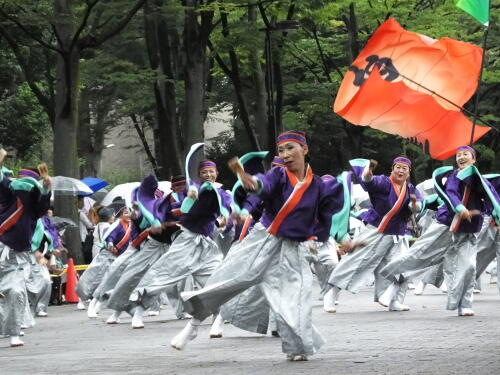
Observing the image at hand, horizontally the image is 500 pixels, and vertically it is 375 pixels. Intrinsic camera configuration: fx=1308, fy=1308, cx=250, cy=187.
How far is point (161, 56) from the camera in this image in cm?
2773

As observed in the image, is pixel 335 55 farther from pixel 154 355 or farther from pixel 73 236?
pixel 154 355

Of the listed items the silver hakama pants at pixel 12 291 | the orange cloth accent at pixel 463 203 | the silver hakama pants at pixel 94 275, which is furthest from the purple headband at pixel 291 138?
the silver hakama pants at pixel 94 275

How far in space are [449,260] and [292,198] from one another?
17.8 ft

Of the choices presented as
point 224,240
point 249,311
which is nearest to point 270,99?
point 224,240

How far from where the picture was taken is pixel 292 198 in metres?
10.4

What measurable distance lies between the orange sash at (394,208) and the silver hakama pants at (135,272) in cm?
282

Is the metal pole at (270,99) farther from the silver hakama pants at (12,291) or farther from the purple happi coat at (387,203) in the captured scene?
the silver hakama pants at (12,291)

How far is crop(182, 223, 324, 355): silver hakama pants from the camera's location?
10.3 meters

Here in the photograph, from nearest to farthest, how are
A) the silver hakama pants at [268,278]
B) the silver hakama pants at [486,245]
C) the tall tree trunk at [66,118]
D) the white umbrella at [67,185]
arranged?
the silver hakama pants at [268,278], the silver hakama pants at [486,245], the white umbrella at [67,185], the tall tree trunk at [66,118]

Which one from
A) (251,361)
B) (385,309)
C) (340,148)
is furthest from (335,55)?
(251,361)

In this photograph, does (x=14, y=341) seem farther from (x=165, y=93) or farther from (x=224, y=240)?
(x=165, y=93)

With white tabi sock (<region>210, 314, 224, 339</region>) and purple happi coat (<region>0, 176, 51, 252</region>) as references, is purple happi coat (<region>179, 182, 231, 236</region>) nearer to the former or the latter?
purple happi coat (<region>0, 176, 51, 252</region>)

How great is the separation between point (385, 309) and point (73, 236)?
10.2m

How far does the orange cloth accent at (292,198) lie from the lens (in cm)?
1039
